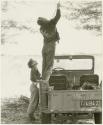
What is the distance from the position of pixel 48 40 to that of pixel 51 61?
375mm

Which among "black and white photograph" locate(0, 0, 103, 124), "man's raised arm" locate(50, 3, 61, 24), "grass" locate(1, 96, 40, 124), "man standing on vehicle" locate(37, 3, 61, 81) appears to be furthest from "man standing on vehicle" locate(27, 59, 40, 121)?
"man's raised arm" locate(50, 3, 61, 24)

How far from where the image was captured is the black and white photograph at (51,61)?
5.11 metres

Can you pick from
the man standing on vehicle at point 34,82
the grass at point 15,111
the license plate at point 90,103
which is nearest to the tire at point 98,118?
the license plate at point 90,103

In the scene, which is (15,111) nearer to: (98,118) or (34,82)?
(34,82)

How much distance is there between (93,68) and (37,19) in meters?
1.22

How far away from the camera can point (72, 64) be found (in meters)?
6.34

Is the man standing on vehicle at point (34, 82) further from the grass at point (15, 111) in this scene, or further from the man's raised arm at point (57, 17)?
the man's raised arm at point (57, 17)

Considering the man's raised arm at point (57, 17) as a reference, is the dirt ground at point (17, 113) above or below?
below

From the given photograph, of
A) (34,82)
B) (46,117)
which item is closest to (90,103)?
(46,117)

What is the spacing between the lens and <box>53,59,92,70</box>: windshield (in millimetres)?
6309

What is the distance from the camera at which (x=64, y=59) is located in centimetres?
633

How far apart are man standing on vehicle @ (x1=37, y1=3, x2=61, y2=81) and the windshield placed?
0.11 m

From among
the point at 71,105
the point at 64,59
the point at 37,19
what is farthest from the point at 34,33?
the point at 71,105

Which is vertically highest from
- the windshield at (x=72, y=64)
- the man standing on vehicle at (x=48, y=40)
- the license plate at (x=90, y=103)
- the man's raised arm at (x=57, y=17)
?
the man's raised arm at (x=57, y=17)
